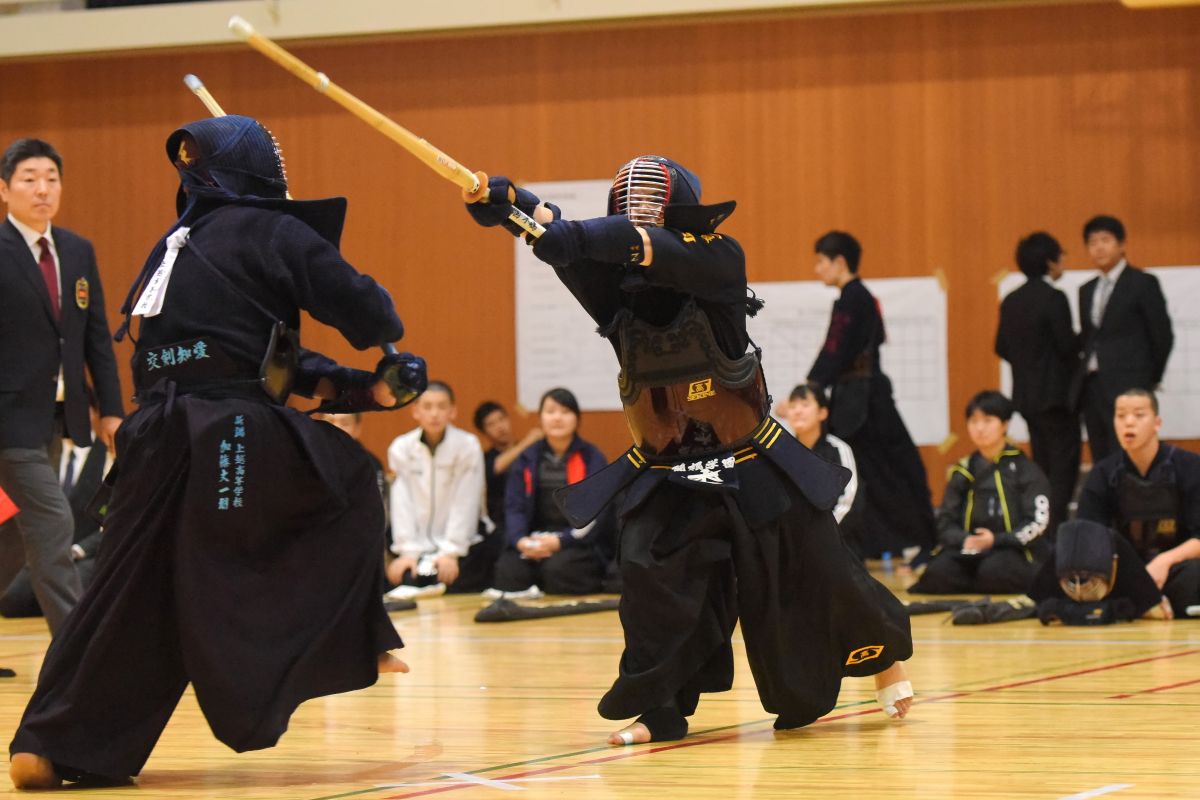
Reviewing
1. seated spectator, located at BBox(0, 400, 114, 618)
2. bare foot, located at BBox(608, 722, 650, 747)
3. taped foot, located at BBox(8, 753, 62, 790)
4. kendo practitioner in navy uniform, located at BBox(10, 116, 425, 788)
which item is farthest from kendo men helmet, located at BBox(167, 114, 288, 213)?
seated spectator, located at BBox(0, 400, 114, 618)

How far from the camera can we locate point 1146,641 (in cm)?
616

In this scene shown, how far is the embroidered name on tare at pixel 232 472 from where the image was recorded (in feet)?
11.9

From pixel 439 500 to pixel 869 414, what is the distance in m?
2.52

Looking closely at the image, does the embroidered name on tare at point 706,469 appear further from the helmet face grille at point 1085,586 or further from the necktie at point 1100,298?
the necktie at point 1100,298

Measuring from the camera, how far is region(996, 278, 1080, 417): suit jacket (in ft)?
29.8

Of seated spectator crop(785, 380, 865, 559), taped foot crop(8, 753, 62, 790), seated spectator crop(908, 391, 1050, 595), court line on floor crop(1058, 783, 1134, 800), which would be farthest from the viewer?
seated spectator crop(785, 380, 865, 559)

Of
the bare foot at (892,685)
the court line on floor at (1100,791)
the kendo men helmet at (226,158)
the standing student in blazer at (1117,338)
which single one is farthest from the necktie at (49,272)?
the standing student in blazer at (1117,338)

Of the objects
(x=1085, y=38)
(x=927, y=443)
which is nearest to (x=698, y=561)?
(x=927, y=443)

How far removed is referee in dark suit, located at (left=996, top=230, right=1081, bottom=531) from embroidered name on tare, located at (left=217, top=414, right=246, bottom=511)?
634 centimetres

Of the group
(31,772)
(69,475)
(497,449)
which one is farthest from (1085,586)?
(69,475)

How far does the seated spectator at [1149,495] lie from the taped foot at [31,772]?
191 inches

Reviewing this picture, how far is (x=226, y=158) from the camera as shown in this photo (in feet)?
12.8

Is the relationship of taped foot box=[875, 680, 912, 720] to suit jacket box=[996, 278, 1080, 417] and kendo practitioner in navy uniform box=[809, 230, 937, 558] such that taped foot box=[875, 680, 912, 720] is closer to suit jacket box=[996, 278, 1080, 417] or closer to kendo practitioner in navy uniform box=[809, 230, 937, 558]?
kendo practitioner in navy uniform box=[809, 230, 937, 558]

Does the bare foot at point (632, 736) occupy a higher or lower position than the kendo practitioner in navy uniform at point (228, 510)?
lower
